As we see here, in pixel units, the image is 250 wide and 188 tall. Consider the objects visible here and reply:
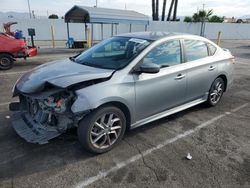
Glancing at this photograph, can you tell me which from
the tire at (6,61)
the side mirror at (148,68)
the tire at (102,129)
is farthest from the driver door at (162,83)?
the tire at (6,61)

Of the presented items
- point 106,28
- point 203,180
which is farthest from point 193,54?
point 106,28

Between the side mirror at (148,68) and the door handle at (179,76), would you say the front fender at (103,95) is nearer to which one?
the side mirror at (148,68)

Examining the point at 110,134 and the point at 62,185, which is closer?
the point at 62,185

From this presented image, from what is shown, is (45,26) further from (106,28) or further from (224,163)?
(224,163)

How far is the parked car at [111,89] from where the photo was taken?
115 inches

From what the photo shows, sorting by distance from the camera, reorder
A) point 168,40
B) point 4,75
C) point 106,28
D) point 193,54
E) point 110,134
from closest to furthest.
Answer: point 110,134 < point 168,40 < point 193,54 < point 4,75 < point 106,28

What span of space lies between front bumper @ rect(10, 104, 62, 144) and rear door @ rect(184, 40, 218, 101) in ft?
8.27

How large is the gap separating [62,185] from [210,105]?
11.9ft

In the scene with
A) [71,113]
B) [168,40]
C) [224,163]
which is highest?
[168,40]

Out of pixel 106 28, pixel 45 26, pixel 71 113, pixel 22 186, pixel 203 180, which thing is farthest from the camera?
pixel 106 28

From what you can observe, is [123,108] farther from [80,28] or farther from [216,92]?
[80,28]

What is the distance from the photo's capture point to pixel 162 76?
11.8 ft

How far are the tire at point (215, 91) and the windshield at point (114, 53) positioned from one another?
2007 millimetres

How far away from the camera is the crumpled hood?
293 centimetres
